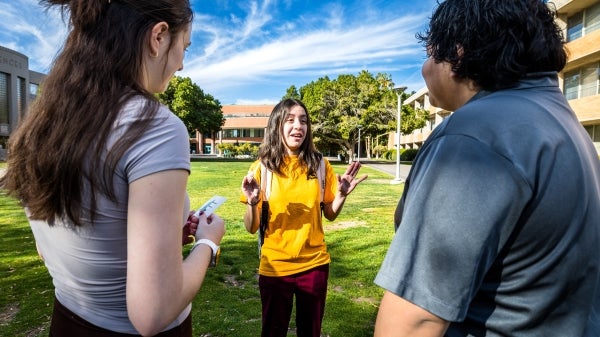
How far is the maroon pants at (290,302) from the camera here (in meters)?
2.91

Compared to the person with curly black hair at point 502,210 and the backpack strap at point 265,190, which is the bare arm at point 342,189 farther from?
the person with curly black hair at point 502,210

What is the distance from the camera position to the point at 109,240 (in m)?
1.14

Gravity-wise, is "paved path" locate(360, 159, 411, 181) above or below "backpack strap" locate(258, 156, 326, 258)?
below

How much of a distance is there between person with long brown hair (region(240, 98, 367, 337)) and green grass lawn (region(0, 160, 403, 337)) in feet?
3.68

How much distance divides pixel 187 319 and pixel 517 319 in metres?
1.06

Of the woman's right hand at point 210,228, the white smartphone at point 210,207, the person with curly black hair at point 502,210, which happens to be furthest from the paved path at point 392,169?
the person with curly black hair at point 502,210

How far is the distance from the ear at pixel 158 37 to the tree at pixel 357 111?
3404cm

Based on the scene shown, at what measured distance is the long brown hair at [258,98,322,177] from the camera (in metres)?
3.26

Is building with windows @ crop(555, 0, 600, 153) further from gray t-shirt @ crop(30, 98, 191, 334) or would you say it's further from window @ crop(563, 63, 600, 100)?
gray t-shirt @ crop(30, 98, 191, 334)

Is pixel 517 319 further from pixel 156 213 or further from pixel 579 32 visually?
pixel 579 32

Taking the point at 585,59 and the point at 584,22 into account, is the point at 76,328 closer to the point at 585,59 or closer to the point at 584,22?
the point at 585,59

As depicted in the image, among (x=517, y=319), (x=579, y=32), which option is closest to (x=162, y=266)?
(x=517, y=319)

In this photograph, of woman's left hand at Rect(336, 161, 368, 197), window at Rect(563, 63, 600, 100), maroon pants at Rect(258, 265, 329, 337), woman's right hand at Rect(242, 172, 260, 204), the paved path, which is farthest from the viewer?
the paved path

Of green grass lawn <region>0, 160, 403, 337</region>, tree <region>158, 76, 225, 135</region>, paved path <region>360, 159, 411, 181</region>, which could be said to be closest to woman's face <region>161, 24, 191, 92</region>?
green grass lawn <region>0, 160, 403, 337</region>
